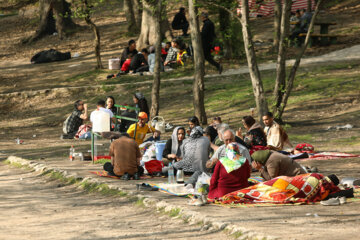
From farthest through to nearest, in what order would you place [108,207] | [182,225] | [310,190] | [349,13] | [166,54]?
[349,13] < [166,54] < [108,207] < [310,190] < [182,225]

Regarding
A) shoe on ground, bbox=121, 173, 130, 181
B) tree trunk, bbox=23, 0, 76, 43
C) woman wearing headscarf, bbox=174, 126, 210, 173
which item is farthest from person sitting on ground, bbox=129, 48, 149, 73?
woman wearing headscarf, bbox=174, 126, 210, 173

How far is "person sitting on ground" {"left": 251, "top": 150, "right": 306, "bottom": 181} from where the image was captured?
9.34m

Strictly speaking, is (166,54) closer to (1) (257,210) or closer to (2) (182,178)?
(2) (182,178)

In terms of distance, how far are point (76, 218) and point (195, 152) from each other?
2699 millimetres

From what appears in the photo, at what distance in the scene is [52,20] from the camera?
3659 cm

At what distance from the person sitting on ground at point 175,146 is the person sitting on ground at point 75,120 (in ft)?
19.3

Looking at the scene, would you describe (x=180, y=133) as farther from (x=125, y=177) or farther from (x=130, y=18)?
(x=130, y=18)

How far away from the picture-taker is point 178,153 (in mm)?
12250

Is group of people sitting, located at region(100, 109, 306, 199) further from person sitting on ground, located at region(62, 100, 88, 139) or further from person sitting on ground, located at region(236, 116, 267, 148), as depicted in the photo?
person sitting on ground, located at region(62, 100, 88, 139)

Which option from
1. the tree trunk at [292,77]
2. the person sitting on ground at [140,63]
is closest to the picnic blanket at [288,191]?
the tree trunk at [292,77]

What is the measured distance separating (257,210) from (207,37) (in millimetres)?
14322

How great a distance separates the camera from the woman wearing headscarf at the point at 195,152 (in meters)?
11.3

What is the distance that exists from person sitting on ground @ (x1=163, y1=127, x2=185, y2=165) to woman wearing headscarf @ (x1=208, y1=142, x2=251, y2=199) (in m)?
2.90

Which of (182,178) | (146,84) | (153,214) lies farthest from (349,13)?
(153,214)
